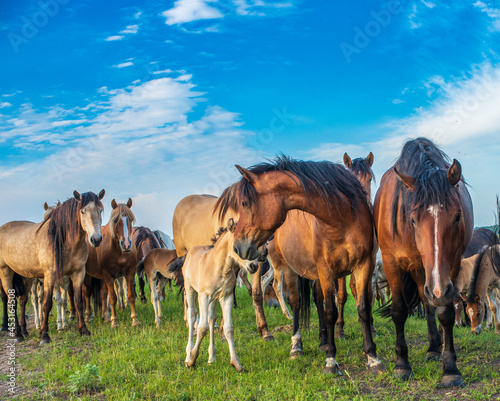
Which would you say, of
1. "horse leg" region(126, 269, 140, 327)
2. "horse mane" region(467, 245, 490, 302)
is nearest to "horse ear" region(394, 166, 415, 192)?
"horse mane" region(467, 245, 490, 302)

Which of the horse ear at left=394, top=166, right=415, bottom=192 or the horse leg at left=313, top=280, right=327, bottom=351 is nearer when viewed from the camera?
the horse ear at left=394, top=166, right=415, bottom=192

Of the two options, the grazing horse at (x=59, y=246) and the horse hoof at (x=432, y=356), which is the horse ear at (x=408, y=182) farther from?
the grazing horse at (x=59, y=246)

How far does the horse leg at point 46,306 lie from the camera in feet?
29.2

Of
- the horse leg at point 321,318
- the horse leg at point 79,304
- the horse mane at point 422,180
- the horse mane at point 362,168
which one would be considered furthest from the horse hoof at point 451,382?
the horse leg at point 79,304

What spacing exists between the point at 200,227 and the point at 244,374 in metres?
4.08

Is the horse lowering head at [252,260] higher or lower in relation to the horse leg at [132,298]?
higher

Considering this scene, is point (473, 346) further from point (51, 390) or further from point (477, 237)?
point (477, 237)

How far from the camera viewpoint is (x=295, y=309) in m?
7.18

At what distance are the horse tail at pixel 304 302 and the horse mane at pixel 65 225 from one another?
184 inches

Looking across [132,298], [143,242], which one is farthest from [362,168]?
[143,242]

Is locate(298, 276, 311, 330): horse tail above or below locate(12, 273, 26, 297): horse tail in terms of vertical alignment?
below

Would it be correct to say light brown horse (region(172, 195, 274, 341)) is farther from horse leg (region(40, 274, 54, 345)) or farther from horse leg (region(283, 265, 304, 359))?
horse leg (region(40, 274, 54, 345))

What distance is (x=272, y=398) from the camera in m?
4.79

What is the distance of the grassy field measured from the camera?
4.91m
